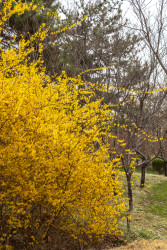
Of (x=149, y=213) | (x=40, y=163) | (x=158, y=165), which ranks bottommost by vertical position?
(x=149, y=213)

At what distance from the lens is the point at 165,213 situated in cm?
783

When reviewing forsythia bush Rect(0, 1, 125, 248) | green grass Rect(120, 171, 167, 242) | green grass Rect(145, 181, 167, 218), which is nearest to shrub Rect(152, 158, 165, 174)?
green grass Rect(120, 171, 167, 242)

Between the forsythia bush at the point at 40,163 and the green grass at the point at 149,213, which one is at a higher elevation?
the forsythia bush at the point at 40,163

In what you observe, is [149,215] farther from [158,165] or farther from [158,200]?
[158,165]

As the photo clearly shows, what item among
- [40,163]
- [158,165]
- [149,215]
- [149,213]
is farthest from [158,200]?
[158,165]

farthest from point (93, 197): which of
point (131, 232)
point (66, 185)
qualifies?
point (131, 232)

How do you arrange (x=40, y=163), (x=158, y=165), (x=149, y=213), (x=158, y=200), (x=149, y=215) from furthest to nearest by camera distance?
(x=158, y=165) → (x=158, y=200) → (x=149, y=213) → (x=149, y=215) → (x=40, y=163)

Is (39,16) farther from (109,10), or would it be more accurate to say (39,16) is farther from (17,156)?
(17,156)

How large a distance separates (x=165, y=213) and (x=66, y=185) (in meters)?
6.01

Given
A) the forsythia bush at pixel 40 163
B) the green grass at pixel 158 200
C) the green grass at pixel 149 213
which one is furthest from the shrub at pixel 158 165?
the forsythia bush at pixel 40 163

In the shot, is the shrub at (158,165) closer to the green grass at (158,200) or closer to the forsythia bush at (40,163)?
the green grass at (158,200)

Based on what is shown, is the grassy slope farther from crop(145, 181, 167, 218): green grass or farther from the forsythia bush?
the forsythia bush

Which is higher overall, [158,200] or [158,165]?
[158,165]

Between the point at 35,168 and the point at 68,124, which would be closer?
the point at 35,168
